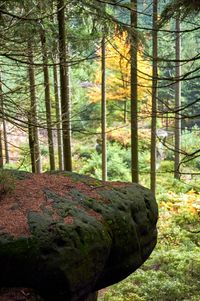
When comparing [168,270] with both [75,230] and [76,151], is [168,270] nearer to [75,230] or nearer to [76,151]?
[75,230]

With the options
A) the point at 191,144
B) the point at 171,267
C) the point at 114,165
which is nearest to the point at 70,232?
the point at 171,267

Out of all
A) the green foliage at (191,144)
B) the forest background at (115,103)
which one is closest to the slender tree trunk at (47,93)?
the forest background at (115,103)

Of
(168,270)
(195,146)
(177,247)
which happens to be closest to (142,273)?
(168,270)

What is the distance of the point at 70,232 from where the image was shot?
14.6ft

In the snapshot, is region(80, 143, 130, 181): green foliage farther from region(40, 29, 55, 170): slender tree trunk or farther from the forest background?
region(40, 29, 55, 170): slender tree trunk

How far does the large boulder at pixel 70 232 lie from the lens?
13.6ft

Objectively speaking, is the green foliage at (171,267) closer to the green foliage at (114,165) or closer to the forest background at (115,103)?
the forest background at (115,103)

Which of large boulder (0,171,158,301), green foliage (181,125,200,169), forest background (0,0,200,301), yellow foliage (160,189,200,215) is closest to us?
large boulder (0,171,158,301)

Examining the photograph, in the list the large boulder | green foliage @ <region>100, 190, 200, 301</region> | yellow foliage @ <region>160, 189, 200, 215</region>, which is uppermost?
the large boulder

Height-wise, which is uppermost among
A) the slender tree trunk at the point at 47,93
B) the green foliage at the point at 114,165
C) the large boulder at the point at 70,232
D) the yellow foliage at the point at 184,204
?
the slender tree trunk at the point at 47,93

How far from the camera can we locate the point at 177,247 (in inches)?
432

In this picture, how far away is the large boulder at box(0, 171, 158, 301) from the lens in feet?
13.6

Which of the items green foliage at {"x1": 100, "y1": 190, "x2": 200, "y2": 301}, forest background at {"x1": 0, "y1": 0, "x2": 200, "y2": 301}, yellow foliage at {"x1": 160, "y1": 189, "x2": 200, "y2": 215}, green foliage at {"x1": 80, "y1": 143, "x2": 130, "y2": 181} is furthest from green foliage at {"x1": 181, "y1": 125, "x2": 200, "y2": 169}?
green foliage at {"x1": 100, "y1": 190, "x2": 200, "y2": 301}

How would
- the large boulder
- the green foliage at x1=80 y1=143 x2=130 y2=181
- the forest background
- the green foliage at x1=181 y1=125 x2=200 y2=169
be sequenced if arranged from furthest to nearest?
the green foliage at x1=181 y1=125 x2=200 y2=169
the green foliage at x1=80 y1=143 x2=130 y2=181
the forest background
the large boulder
